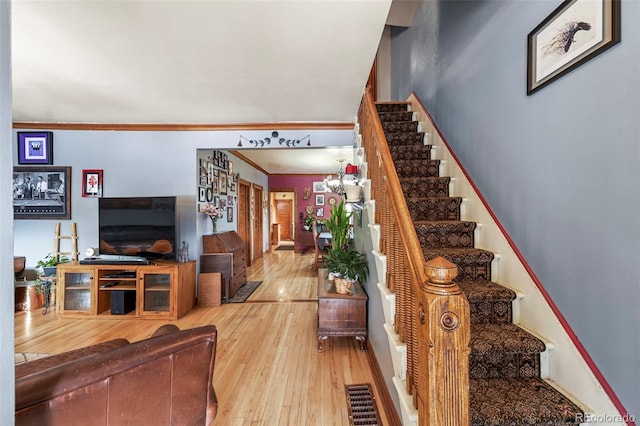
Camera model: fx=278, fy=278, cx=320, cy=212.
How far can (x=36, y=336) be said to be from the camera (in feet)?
9.77

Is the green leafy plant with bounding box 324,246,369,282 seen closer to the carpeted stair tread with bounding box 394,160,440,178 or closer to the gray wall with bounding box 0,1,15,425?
the carpeted stair tread with bounding box 394,160,440,178

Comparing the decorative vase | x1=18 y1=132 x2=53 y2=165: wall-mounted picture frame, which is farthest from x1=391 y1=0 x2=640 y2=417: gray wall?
x1=18 y1=132 x2=53 y2=165: wall-mounted picture frame

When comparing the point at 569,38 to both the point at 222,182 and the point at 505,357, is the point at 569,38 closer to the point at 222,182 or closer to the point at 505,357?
the point at 505,357

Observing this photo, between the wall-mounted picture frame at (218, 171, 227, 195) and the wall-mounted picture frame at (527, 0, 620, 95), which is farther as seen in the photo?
the wall-mounted picture frame at (218, 171, 227, 195)

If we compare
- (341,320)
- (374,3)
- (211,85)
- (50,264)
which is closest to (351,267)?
(341,320)

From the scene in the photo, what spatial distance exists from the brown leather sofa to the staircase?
1169 mm

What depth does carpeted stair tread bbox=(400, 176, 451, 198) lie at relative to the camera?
2.63 m

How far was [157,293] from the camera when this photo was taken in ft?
11.4

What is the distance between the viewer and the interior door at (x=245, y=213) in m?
6.23

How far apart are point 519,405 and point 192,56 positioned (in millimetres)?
2964

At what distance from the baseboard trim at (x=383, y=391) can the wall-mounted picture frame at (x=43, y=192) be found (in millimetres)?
4468

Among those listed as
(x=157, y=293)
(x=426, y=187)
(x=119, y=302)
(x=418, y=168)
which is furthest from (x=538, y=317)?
(x=119, y=302)

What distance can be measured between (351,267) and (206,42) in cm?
219

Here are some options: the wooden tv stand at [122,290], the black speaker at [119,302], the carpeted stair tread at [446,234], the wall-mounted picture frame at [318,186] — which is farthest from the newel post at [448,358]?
the wall-mounted picture frame at [318,186]
